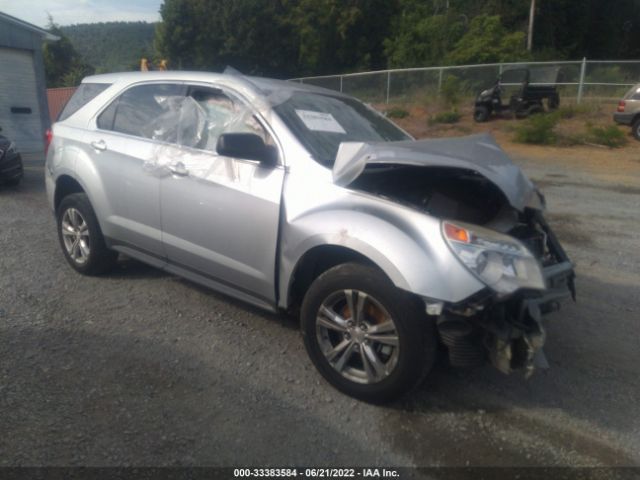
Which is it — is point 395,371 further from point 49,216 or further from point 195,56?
point 195,56

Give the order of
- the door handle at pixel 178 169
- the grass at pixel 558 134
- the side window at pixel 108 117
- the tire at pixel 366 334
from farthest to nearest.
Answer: the grass at pixel 558 134
the side window at pixel 108 117
the door handle at pixel 178 169
the tire at pixel 366 334

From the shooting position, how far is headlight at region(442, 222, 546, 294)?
2760 mm

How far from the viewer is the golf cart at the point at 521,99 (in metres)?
18.6

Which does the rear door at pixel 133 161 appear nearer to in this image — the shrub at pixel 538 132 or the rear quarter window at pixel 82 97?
the rear quarter window at pixel 82 97

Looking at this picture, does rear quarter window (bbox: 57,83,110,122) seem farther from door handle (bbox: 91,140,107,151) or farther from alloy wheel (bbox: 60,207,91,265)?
alloy wheel (bbox: 60,207,91,265)

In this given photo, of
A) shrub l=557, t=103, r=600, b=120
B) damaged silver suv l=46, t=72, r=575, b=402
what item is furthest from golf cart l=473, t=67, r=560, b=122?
damaged silver suv l=46, t=72, r=575, b=402

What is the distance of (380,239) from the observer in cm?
297

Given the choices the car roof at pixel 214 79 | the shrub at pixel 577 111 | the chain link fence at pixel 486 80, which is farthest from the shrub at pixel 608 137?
the car roof at pixel 214 79

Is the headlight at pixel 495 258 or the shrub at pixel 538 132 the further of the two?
the shrub at pixel 538 132

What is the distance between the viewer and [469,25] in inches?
1377

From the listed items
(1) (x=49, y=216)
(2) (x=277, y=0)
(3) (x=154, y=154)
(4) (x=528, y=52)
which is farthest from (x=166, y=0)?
(3) (x=154, y=154)

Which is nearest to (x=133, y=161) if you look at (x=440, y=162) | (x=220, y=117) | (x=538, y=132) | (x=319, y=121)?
(x=220, y=117)

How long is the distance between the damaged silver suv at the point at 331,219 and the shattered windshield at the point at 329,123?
0.05ft

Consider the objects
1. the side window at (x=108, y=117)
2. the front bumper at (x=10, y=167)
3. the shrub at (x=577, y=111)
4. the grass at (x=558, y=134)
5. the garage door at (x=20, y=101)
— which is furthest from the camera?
the shrub at (x=577, y=111)
